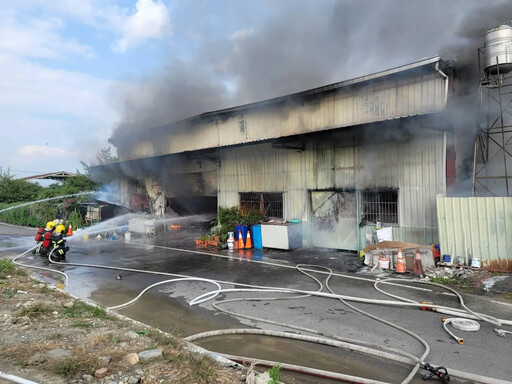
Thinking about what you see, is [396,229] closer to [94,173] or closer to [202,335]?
[202,335]

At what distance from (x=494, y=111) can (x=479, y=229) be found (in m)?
4.73

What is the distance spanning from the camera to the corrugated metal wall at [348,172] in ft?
28.8

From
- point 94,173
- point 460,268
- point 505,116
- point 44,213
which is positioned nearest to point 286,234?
point 460,268

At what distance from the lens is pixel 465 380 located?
3.32m

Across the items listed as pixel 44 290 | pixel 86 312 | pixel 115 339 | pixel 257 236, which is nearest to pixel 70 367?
pixel 115 339

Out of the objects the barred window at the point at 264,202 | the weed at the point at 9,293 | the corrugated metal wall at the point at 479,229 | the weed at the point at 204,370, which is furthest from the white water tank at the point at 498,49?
the weed at the point at 9,293

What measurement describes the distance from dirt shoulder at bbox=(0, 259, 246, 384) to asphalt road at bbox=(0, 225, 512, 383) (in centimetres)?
69

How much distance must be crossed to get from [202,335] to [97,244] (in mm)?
10768

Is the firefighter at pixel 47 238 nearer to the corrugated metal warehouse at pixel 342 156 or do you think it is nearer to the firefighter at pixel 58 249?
the firefighter at pixel 58 249

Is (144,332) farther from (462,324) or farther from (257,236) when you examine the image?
(257,236)

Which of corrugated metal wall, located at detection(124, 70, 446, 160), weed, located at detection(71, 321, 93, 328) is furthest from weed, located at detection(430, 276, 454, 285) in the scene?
weed, located at detection(71, 321, 93, 328)

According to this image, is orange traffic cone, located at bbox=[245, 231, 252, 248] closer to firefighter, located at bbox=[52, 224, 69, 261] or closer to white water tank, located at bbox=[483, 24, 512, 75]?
firefighter, located at bbox=[52, 224, 69, 261]

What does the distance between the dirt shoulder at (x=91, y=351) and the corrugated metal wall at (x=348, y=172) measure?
23.9ft

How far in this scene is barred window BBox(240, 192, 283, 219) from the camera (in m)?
12.3
